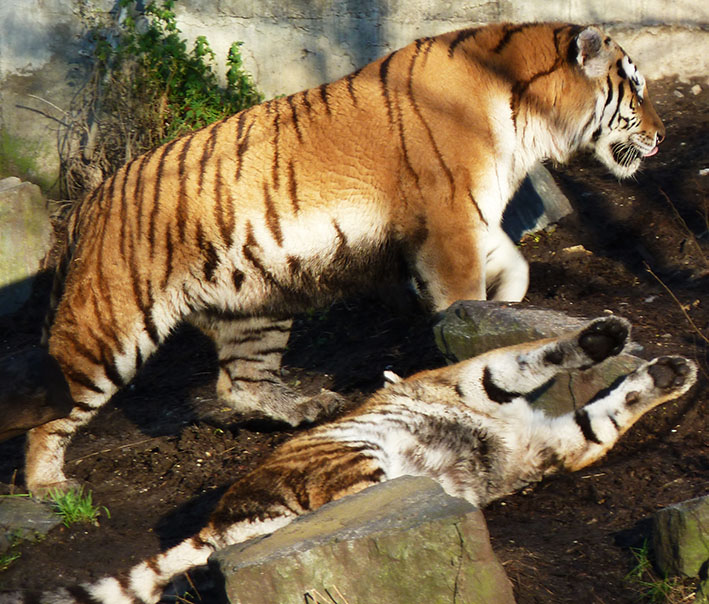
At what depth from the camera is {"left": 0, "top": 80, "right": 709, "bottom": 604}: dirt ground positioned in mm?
3037

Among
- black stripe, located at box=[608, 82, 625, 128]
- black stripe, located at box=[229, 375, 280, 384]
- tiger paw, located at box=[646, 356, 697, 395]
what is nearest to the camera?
tiger paw, located at box=[646, 356, 697, 395]

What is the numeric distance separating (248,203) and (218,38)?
10.9 feet

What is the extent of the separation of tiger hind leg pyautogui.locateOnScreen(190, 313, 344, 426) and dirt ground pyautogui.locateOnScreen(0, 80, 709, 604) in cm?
13

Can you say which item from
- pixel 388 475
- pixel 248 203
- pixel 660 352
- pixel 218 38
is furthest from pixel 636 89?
pixel 218 38

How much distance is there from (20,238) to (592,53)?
14.8ft

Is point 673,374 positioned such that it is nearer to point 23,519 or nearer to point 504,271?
point 504,271

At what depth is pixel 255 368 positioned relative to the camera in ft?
16.5

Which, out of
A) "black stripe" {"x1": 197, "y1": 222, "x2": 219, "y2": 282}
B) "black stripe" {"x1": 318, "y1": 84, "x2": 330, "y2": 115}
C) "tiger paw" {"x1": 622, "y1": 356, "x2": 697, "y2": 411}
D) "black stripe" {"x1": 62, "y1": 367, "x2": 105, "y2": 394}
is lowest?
"black stripe" {"x1": 62, "y1": 367, "x2": 105, "y2": 394}

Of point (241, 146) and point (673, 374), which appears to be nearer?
point (673, 374)

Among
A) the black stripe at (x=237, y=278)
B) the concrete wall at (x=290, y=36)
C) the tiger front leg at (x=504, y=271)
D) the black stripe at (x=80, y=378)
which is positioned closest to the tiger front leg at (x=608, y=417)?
the tiger front leg at (x=504, y=271)

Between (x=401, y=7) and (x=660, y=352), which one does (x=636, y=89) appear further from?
(x=401, y=7)

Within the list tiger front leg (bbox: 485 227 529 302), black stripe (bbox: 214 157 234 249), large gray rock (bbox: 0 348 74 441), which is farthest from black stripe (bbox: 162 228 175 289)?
tiger front leg (bbox: 485 227 529 302)

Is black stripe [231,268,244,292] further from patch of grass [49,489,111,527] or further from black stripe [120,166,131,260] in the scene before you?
patch of grass [49,489,111,527]

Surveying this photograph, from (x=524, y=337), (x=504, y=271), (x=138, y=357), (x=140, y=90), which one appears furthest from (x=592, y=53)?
(x=140, y=90)
